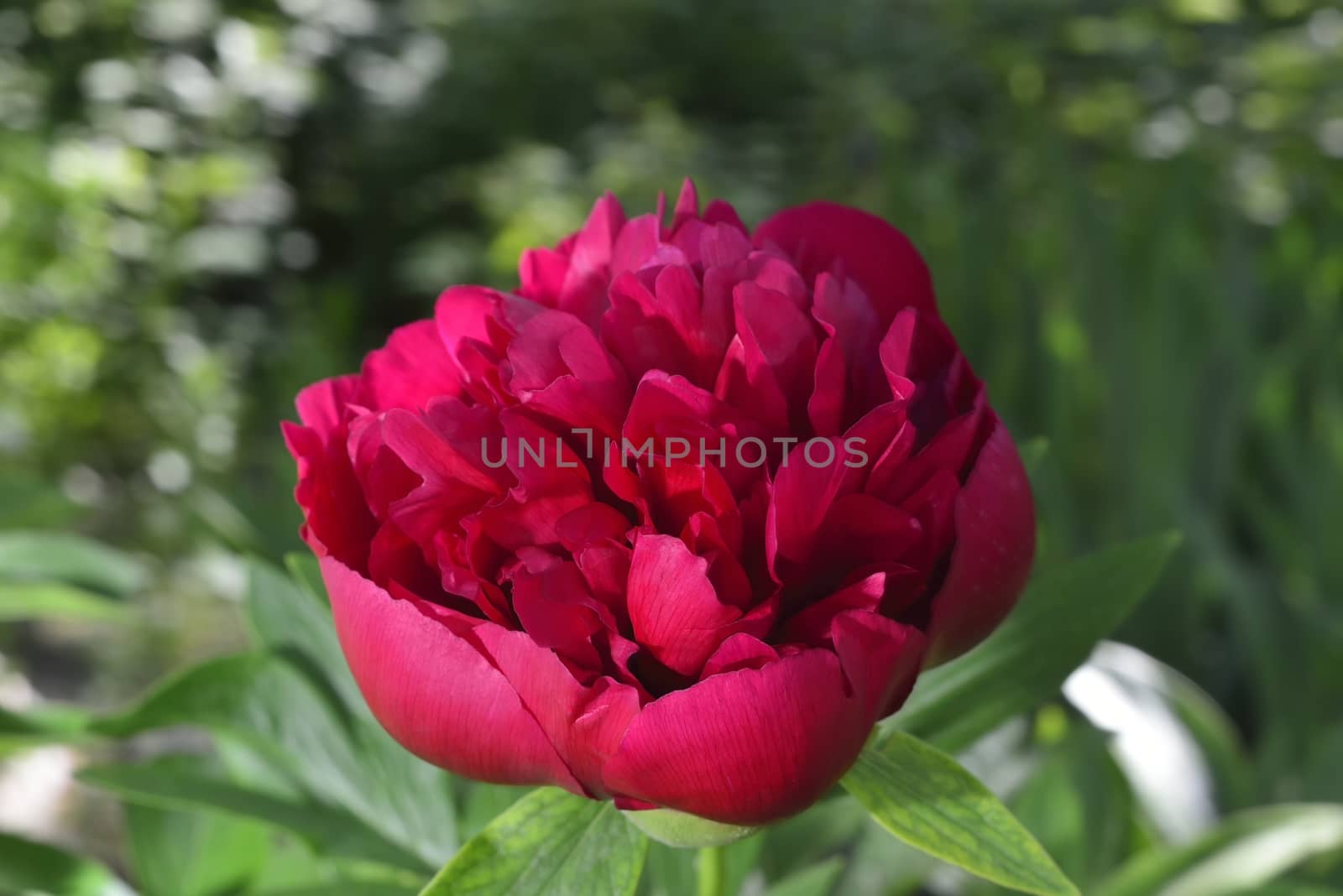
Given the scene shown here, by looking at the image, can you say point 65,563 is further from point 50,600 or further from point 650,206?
point 650,206

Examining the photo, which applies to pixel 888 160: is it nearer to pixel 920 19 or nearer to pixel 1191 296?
pixel 1191 296

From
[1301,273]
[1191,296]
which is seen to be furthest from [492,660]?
[1301,273]

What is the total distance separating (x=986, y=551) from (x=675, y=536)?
0.24 ft

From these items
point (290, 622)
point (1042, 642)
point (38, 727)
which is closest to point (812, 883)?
point (1042, 642)

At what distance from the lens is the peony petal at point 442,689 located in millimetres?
266

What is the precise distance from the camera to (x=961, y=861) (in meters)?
0.27

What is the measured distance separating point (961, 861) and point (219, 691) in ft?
0.99

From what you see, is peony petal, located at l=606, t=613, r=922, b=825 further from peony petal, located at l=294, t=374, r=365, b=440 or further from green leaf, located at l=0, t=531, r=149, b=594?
green leaf, located at l=0, t=531, r=149, b=594

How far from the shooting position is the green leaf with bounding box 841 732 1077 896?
0.88 ft

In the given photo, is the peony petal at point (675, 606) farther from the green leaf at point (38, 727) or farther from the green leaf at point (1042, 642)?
the green leaf at point (38, 727)

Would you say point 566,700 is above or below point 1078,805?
above

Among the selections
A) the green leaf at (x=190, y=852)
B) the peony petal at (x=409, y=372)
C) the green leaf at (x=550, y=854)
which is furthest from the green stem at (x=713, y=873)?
the green leaf at (x=190, y=852)

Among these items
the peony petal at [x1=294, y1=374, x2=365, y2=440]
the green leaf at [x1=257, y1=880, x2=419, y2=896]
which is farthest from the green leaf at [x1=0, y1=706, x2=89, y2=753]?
the peony petal at [x1=294, y1=374, x2=365, y2=440]

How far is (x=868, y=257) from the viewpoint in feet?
1.09
